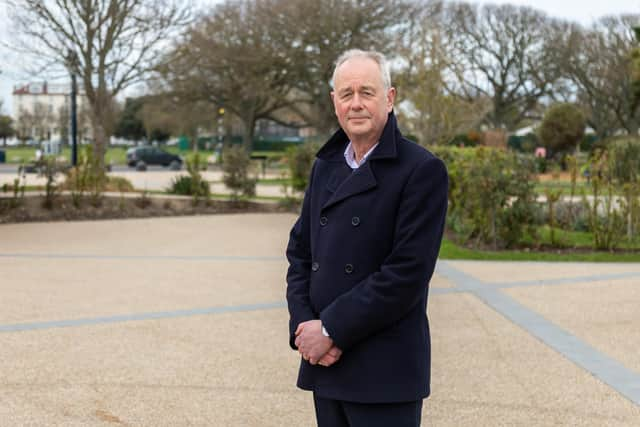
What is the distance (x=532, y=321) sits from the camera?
670cm

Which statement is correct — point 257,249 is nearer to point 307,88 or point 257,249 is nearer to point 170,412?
point 170,412

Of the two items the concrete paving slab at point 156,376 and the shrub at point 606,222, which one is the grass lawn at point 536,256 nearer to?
the shrub at point 606,222

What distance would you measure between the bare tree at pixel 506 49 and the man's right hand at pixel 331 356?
45249mm

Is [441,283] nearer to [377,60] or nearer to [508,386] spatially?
[508,386]

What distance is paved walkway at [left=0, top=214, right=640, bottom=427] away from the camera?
177 inches

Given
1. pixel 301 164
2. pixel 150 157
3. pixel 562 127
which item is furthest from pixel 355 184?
pixel 150 157

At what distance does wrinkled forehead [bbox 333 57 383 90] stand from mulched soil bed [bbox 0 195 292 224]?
1350cm

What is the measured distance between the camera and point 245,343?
592 centimetres

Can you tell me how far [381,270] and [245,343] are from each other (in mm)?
3632

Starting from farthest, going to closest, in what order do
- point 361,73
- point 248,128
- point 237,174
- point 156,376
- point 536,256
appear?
point 248,128, point 237,174, point 536,256, point 156,376, point 361,73

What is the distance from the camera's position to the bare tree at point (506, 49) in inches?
1860

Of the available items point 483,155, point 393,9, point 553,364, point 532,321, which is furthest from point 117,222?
point 393,9

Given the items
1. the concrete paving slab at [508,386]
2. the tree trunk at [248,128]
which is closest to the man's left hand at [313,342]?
the concrete paving slab at [508,386]

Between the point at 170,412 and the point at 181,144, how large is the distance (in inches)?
2849
